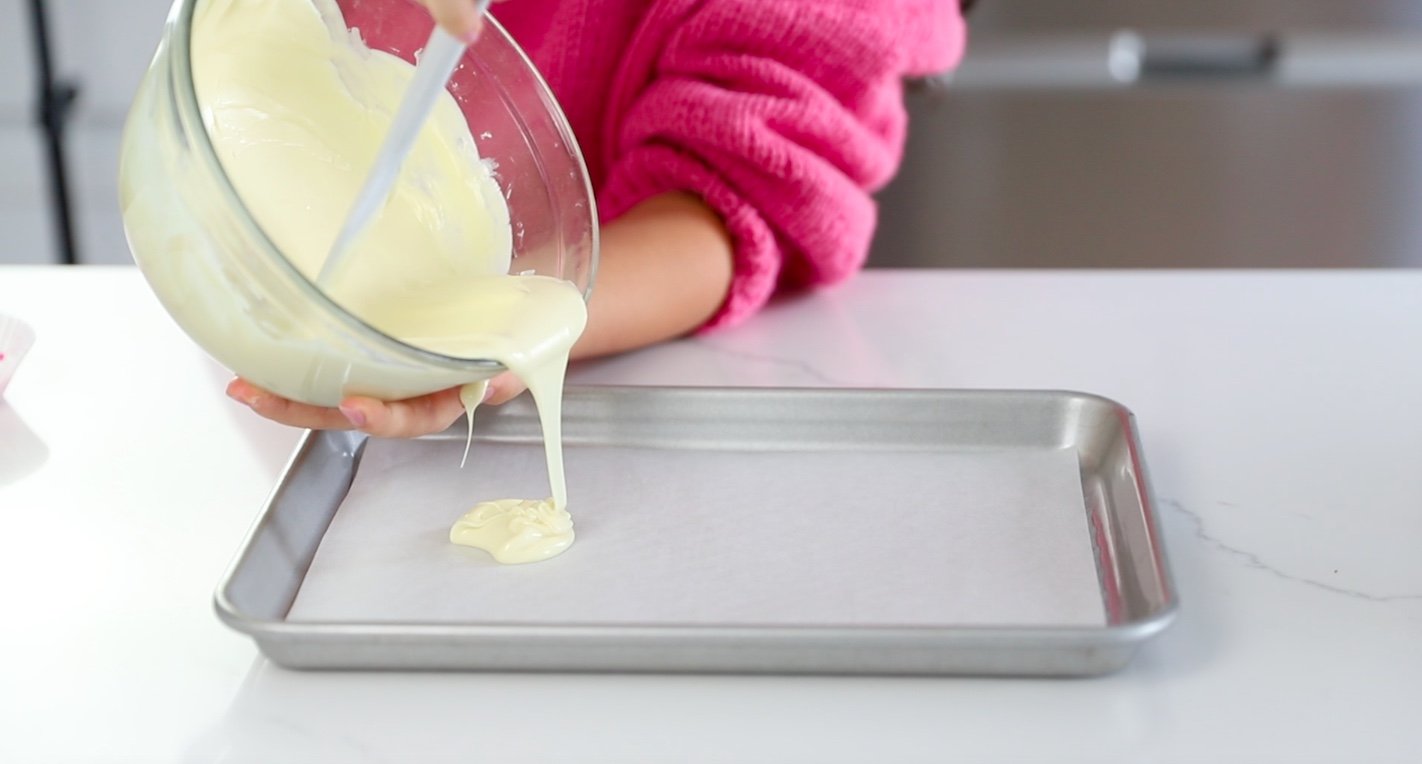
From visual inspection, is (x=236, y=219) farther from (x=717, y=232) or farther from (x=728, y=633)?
(x=717, y=232)

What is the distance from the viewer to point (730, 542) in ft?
2.02

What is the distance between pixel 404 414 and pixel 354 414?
34mm

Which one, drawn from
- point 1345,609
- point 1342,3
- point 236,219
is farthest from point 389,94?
point 1342,3

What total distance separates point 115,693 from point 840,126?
0.52 metres

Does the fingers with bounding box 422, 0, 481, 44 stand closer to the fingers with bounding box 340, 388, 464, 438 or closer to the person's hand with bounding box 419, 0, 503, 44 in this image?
the person's hand with bounding box 419, 0, 503, 44

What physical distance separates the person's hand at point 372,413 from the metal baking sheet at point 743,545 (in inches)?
1.2

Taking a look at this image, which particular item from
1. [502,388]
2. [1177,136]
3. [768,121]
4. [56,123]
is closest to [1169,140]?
[1177,136]

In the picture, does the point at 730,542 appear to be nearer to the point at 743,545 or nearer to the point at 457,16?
the point at 743,545

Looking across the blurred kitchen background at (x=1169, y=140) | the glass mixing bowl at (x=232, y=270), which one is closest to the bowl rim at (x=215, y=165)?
the glass mixing bowl at (x=232, y=270)

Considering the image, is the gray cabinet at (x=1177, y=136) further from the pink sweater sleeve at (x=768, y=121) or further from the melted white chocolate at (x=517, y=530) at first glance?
the melted white chocolate at (x=517, y=530)

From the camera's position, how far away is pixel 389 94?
65 centimetres

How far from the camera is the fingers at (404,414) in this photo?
0.58 m

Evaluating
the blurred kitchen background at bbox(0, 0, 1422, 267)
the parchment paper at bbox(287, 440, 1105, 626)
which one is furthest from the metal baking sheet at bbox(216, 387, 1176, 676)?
the blurred kitchen background at bbox(0, 0, 1422, 267)

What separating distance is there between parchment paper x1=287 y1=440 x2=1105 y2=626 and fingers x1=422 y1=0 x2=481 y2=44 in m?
0.20
